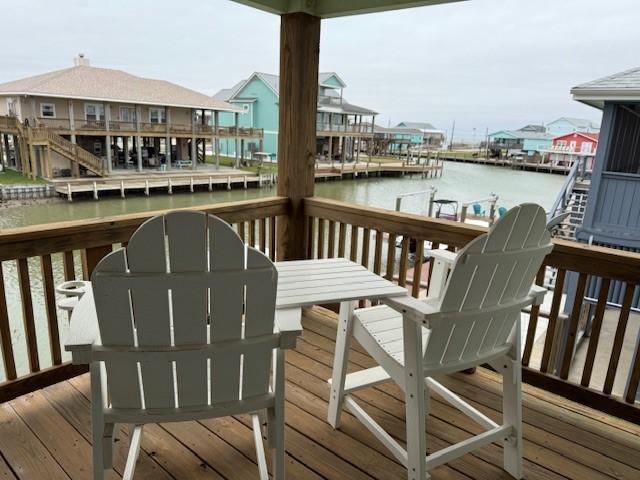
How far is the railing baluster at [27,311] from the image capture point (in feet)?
6.53

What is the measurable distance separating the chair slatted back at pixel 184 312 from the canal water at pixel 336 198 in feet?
4.57

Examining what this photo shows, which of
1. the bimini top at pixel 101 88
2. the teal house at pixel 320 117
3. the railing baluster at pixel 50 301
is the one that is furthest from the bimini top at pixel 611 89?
the railing baluster at pixel 50 301

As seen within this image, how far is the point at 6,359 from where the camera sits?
201 centimetres

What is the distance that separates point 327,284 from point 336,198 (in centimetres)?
167

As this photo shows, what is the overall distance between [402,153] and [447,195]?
2.78ft

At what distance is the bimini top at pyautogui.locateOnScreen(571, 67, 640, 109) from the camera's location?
226 centimetres

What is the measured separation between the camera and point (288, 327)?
126 centimetres

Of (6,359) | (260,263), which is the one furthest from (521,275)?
(6,359)

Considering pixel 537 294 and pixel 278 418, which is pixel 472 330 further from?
pixel 278 418

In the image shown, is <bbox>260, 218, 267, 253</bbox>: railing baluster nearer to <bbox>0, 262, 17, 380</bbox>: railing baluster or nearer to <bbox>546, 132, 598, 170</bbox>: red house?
<bbox>0, 262, 17, 380</bbox>: railing baluster

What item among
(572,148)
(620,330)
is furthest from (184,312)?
(572,148)

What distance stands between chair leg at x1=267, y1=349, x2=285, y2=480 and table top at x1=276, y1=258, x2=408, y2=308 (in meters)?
0.20

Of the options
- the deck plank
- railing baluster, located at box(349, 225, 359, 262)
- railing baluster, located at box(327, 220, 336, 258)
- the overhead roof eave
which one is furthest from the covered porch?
the overhead roof eave

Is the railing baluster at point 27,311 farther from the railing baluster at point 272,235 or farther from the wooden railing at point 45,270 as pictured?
the railing baluster at point 272,235
